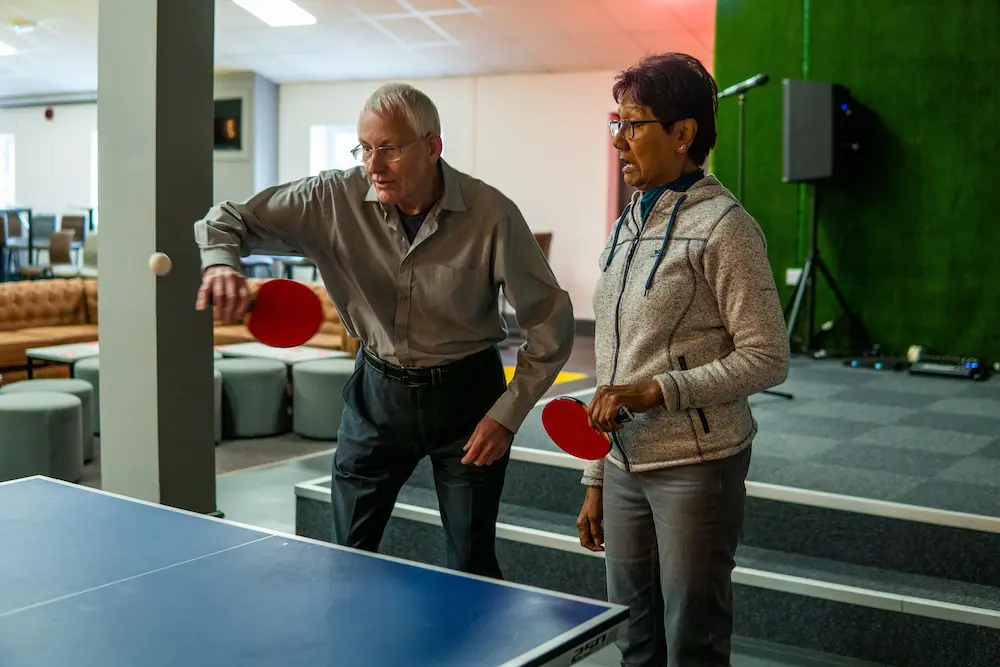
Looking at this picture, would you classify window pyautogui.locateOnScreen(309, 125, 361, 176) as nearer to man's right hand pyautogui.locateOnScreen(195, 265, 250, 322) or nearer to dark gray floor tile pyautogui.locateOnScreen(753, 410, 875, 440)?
dark gray floor tile pyautogui.locateOnScreen(753, 410, 875, 440)

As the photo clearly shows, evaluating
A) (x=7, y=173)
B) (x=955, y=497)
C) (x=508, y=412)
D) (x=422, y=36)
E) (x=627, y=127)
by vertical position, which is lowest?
(x=955, y=497)

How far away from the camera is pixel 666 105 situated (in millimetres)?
1657

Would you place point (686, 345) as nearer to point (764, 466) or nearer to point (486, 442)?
point (486, 442)

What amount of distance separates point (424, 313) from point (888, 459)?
224 cm

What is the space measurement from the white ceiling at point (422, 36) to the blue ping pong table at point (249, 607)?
7.75m

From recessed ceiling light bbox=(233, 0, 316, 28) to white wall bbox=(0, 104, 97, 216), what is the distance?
18.2 feet

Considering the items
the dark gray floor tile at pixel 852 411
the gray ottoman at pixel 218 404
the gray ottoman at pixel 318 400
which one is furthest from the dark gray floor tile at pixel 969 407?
the gray ottoman at pixel 218 404

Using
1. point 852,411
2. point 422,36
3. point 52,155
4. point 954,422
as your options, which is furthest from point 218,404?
point 52,155

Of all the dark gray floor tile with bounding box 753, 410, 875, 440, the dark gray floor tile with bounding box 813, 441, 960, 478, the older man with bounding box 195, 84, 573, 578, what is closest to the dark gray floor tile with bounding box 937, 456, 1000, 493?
the dark gray floor tile with bounding box 813, 441, 960, 478

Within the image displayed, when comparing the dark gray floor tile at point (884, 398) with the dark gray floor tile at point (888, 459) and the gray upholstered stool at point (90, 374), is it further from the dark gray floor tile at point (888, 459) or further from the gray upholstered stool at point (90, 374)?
the gray upholstered stool at point (90, 374)

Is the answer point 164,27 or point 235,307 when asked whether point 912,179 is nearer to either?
point 164,27

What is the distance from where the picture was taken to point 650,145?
1.68 metres

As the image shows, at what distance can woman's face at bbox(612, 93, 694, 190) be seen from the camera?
167cm

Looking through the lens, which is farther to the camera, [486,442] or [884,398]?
[884,398]
